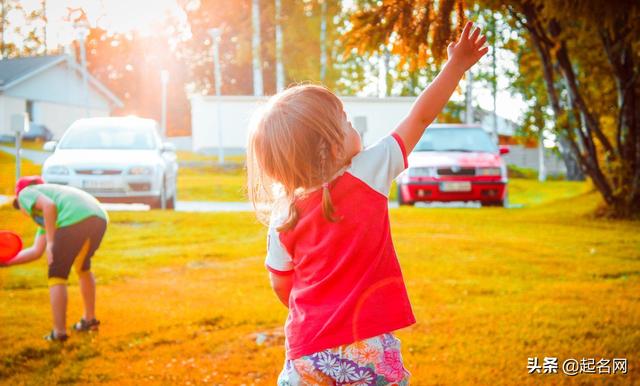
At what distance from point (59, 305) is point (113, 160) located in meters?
5.40

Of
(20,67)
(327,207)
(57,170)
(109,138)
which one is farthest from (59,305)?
(109,138)

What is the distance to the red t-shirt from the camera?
1.73 m

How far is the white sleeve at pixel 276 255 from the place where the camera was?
1.81m

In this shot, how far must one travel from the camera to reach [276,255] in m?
1.84

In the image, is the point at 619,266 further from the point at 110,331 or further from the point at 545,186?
the point at 545,186

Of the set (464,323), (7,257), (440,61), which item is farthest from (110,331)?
(440,61)

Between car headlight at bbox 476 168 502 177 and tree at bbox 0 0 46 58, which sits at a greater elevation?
tree at bbox 0 0 46 58

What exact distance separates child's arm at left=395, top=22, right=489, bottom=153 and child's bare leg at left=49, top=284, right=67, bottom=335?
9.40ft

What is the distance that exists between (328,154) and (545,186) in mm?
20954

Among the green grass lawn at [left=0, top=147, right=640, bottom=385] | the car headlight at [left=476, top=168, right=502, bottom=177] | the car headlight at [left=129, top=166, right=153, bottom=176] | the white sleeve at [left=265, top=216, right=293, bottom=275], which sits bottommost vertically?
the green grass lawn at [left=0, top=147, right=640, bottom=385]

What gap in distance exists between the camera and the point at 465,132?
12.4 metres

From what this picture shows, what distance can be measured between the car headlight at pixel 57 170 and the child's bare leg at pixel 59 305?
4760 millimetres

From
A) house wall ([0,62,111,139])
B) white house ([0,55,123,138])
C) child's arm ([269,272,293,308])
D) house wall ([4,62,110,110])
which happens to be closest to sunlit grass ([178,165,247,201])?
house wall ([0,62,111,139])

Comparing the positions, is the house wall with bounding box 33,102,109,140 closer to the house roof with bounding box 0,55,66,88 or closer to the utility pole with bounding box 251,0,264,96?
the house roof with bounding box 0,55,66,88
